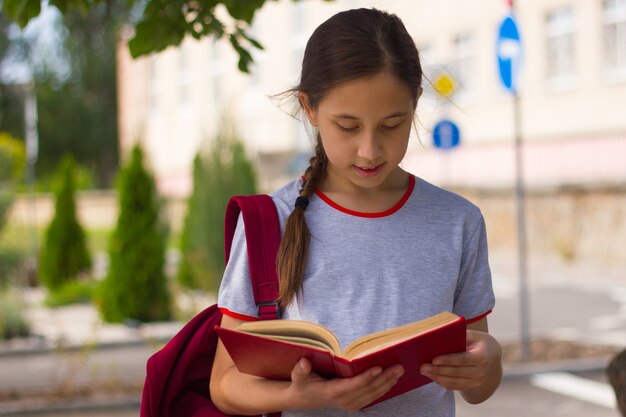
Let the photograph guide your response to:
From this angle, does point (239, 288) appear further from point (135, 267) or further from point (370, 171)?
point (135, 267)

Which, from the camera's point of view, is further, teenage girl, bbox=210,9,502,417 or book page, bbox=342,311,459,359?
teenage girl, bbox=210,9,502,417

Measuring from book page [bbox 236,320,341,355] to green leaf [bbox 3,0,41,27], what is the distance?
2452 millimetres

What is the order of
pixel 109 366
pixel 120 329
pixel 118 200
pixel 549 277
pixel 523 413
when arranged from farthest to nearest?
pixel 549 277 → pixel 118 200 → pixel 120 329 → pixel 109 366 → pixel 523 413

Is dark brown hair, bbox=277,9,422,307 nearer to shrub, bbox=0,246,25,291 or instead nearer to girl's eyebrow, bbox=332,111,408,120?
girl's eyebrow, bbox=332,111,408,120

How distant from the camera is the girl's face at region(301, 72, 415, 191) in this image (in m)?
1.93

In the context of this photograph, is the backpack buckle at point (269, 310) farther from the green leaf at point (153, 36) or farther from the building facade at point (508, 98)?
the building facade at point (508, 98)

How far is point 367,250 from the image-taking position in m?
2.02

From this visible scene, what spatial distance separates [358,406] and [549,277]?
14.7 meters

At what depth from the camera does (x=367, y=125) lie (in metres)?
1.92

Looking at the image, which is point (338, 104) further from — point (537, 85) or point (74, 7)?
point (537, 85)

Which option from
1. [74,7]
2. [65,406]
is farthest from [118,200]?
[74,7]

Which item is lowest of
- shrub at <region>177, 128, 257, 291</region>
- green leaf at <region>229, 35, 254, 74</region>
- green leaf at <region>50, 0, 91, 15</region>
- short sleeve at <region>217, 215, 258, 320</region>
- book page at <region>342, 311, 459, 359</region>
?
shrub at <region>177, 128, 257, 291</region>

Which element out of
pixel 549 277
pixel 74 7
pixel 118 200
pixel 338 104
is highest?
pixel 74 7

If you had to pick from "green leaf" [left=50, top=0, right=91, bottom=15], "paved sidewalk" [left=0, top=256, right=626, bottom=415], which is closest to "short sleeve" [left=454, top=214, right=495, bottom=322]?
"green leaf" [left=50, top=0, right=91, bottom=15]
